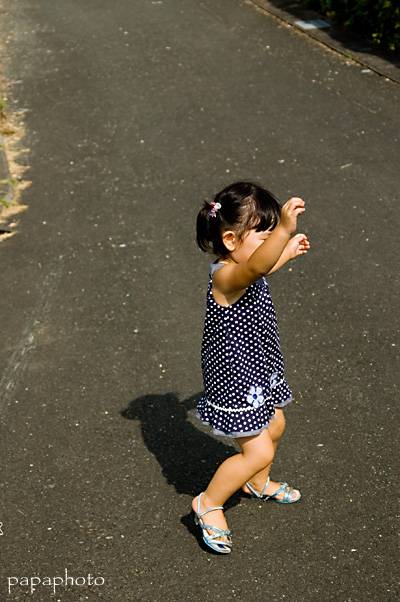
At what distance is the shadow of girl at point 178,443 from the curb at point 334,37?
17.7 feet

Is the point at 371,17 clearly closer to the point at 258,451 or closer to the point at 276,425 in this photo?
the point at 276,425

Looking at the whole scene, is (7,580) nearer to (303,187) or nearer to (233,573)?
(233,573)

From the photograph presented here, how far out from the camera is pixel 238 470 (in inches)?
132

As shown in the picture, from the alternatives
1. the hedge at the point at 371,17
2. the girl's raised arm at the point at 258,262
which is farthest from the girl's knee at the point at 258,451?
the hedge at the point at 371,17

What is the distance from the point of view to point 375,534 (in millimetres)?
3387

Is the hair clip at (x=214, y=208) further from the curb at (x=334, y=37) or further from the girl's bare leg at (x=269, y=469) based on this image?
the curb at (x=334, y=37)

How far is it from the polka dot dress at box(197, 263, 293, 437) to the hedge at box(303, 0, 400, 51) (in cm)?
666

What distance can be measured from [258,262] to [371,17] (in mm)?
7587

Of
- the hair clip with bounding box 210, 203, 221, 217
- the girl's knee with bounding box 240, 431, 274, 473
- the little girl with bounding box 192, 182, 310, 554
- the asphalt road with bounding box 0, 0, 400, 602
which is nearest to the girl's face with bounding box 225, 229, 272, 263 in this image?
the little girl with bounding box 192, 182, 310, 554

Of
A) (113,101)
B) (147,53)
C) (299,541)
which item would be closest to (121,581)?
(299,541)

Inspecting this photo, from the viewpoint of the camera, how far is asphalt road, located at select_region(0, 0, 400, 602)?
340cm

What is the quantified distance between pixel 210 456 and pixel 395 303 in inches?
69.3

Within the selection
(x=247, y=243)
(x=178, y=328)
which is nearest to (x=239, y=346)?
(x=247, y=243)

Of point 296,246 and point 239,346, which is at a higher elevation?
point 296,246
